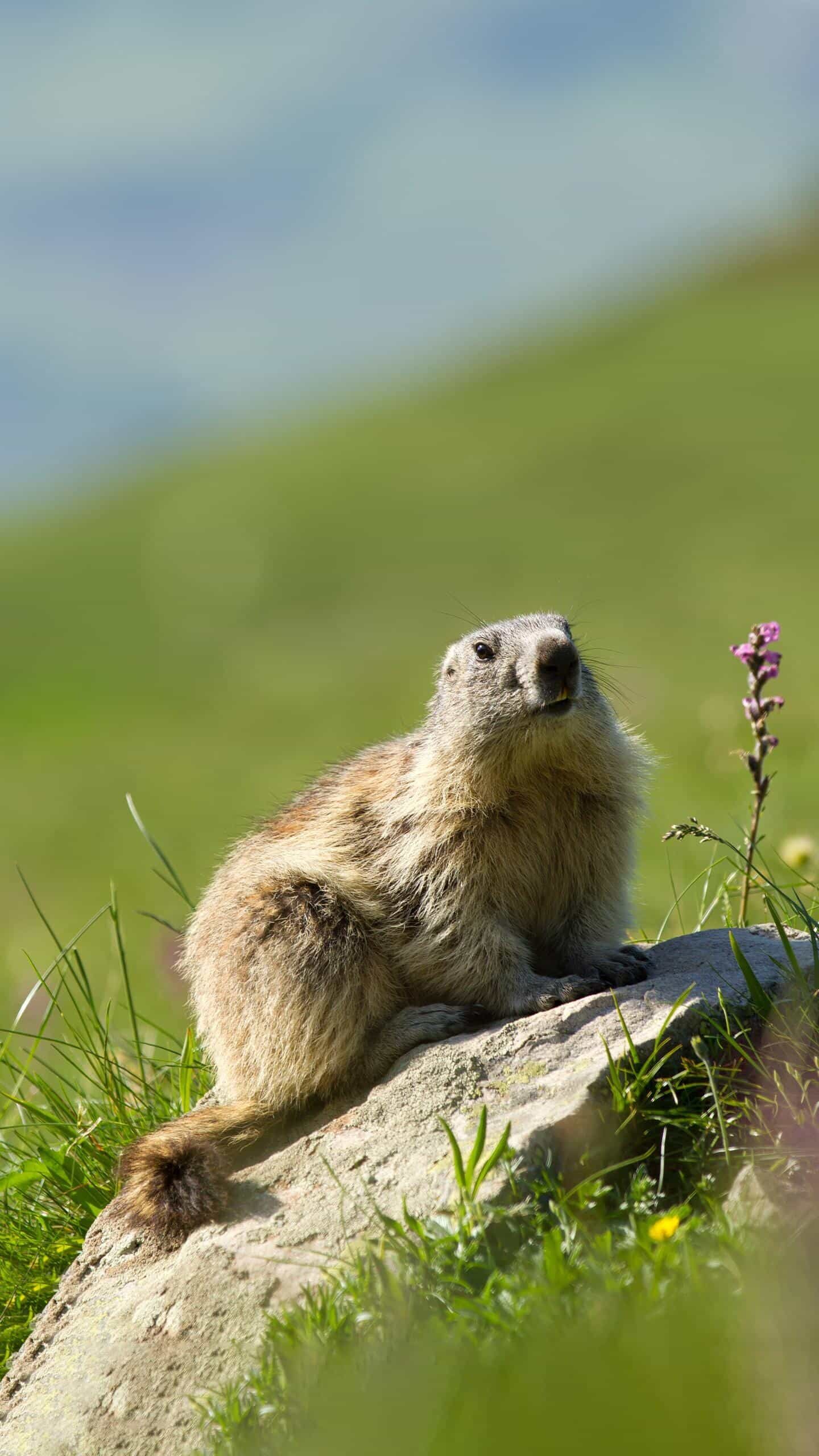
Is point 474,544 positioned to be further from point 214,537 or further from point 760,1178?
point 760,1178

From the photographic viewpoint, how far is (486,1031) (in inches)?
183

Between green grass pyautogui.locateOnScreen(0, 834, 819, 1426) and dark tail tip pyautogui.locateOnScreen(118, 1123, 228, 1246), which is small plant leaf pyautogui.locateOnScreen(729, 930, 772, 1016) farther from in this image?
dark tail tip pyautogui.locateOnScreen(118, 1123, 228, 1246)

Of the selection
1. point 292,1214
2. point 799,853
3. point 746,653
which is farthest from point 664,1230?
point 799,853

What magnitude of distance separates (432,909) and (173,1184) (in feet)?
4.37

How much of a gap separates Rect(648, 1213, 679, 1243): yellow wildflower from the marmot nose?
82.3 inches

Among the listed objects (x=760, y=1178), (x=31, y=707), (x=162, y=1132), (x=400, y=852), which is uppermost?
(x=31, y=707)

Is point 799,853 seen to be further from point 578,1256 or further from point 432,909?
point 578,1256

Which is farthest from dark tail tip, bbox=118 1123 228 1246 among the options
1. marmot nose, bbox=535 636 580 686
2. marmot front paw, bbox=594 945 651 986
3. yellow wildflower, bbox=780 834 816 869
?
yellow wildflower, bbox=780 834 816 869

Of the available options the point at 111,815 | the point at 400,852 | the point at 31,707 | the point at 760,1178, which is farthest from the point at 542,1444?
the point at 31,707

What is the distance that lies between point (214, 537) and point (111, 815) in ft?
56.2

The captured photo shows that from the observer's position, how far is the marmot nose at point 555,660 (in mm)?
4938

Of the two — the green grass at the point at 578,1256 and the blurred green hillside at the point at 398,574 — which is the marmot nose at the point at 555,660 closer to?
the green grass at the point at 578,1256

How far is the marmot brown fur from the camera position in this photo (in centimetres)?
473

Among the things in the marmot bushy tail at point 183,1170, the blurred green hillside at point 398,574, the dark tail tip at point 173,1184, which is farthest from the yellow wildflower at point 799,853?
the blurred green hillside at point 398,574
